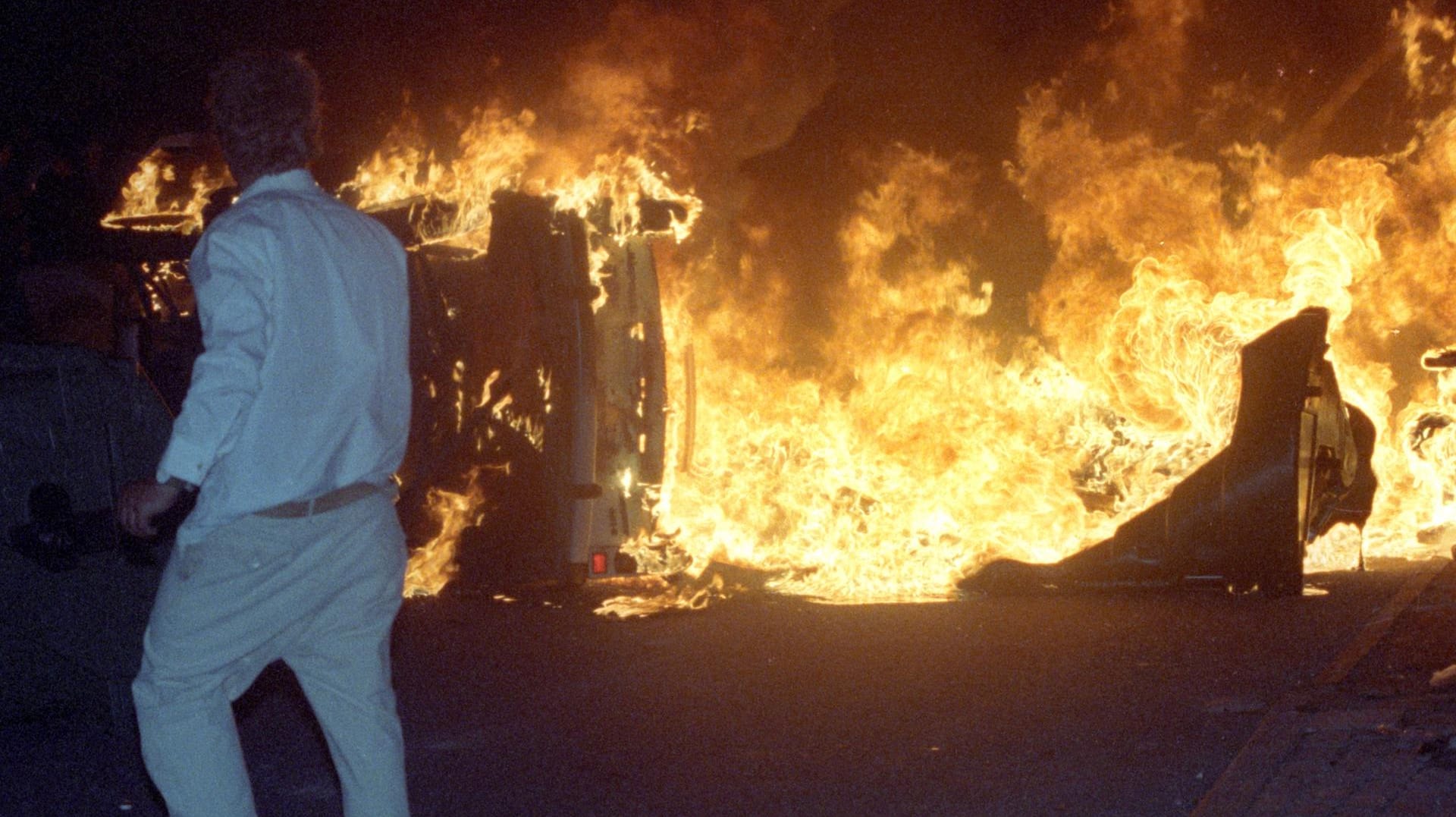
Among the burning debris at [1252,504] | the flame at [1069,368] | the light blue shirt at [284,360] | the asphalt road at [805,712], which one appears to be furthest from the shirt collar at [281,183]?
the burning debris at [1252,504]

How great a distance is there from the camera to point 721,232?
16.5m

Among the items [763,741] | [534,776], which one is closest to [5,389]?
[534,776]

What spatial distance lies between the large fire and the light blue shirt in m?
4.54

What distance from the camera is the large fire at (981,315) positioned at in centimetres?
913

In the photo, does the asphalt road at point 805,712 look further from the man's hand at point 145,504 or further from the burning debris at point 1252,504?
the man's hand at point 145,504

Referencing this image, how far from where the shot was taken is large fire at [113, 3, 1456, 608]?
30.0 feet

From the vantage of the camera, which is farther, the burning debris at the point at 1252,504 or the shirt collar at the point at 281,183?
the burning debris at the point at 1252,504

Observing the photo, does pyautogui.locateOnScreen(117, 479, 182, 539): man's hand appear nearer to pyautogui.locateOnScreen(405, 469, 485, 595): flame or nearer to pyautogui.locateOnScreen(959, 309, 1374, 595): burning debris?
pyautogui.locateOnScreen(405, 469, 485, 595): flame

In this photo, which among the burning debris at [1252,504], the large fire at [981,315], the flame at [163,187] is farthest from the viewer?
the flame at [163,187]

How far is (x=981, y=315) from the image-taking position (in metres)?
17.0

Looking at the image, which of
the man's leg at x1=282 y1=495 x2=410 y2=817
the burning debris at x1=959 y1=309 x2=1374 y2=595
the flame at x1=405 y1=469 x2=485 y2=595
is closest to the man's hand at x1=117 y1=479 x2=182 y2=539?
the man's leg at x1=282 y1=495 x2=410 y2=817

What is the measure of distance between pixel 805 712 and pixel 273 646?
2994mm

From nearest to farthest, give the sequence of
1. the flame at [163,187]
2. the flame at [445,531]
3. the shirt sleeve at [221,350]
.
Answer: the shirt sleeve at [221,350], the flame at [445,531], the flame at [163,187]

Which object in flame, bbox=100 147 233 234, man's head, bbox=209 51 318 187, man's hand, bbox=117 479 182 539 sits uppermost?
flame, bbox=100 147 233 234
